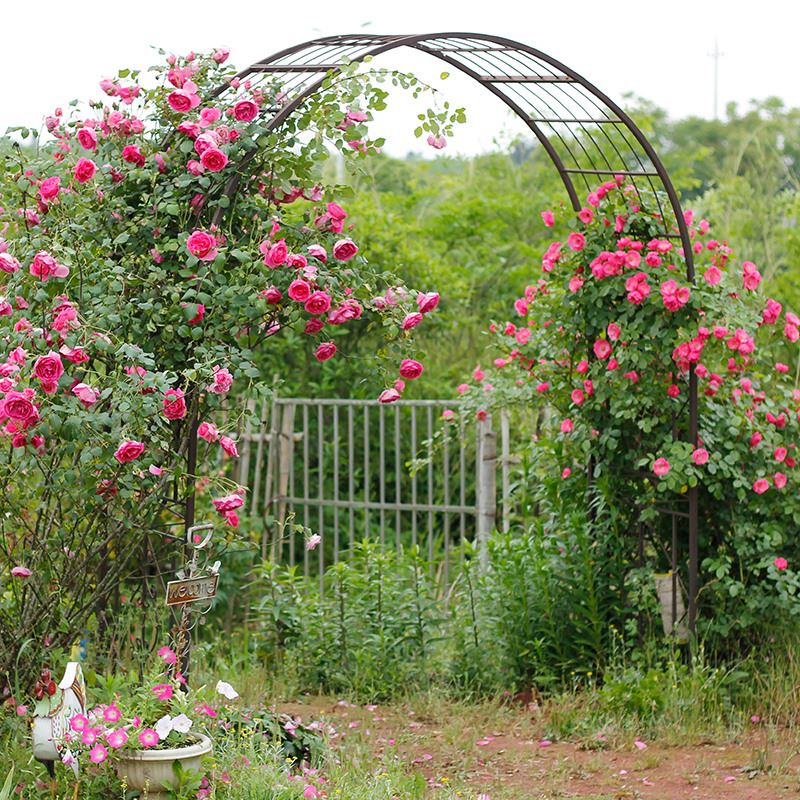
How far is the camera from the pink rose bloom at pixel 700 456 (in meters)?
5.07

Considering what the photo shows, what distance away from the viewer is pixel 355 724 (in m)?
5.02

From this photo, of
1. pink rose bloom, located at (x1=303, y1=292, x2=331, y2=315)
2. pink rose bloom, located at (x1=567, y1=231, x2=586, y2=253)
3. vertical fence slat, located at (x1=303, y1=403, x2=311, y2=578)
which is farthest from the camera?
vertical fence slat, located at (x1=303, y1=403, x2=311, y2=578)

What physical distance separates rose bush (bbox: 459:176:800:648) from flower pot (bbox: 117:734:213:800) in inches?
96.5

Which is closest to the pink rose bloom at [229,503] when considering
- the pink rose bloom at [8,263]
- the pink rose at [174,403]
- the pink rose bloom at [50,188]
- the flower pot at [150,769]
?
the pink rose at [174,403]

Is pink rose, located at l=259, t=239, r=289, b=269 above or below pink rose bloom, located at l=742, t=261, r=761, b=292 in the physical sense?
below

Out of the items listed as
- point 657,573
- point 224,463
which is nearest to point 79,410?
point 657,573

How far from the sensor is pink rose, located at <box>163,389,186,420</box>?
3.69 m

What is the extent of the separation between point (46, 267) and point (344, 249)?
954mm

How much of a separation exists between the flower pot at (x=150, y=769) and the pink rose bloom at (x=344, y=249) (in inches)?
64.7

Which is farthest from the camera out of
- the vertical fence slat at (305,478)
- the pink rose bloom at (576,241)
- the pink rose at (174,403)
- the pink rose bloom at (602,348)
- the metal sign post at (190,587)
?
the vertical fence slat at (305,478)

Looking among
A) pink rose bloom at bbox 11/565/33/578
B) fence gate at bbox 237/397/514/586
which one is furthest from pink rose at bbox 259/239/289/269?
fence gate at bbox 237/397/514/586

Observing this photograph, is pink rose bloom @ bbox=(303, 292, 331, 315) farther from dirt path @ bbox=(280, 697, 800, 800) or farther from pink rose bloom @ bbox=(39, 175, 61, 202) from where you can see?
dirt path @ bbox=(280, 697, 800, 800)

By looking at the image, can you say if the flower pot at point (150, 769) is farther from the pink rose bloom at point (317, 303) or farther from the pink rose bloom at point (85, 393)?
the pink rose bloom at point (317, 303)

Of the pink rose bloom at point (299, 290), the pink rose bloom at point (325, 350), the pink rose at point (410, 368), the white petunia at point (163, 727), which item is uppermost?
the pink rose bloom at point (299, 290)
